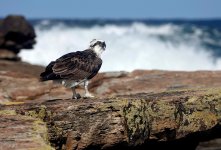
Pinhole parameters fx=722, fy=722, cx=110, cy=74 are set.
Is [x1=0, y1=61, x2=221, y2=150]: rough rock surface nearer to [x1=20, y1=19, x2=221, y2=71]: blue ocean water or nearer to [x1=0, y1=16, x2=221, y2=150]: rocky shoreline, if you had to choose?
[x1=0, y1=16, x2=221, y2=150]: rocky shoreline

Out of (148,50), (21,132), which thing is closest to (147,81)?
(21,132)

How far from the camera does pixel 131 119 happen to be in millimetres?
11688

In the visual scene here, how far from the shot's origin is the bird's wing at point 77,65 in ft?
39.9

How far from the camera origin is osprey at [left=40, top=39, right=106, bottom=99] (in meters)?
12.1

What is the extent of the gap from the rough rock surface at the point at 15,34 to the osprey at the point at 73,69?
1524cm

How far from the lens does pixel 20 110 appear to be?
10.9 metres

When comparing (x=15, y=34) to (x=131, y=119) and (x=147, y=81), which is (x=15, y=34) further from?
(x=131, y=119)

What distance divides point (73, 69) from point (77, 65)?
0.45ft

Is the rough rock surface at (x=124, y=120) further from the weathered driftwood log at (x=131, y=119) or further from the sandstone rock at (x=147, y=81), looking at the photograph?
the sandstone rock at (x=147, y=81)

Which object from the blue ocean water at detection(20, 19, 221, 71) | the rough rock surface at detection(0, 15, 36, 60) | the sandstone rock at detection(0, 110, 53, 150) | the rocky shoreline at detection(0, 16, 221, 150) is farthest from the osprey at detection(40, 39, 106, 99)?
the blue ocean water at detection(20, 19, 221, 71)

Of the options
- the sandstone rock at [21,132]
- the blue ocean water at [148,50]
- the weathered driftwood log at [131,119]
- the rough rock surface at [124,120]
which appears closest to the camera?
the sandstone rock at [21,132]

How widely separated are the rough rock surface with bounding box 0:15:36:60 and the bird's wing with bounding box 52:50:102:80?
50.0ft

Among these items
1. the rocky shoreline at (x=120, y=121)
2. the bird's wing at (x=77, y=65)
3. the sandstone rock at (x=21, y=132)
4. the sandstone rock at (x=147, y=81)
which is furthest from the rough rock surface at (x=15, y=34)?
the sandstone rock at (x=21, y=132)

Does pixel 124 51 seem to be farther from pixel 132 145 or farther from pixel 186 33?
pixel 132 145
